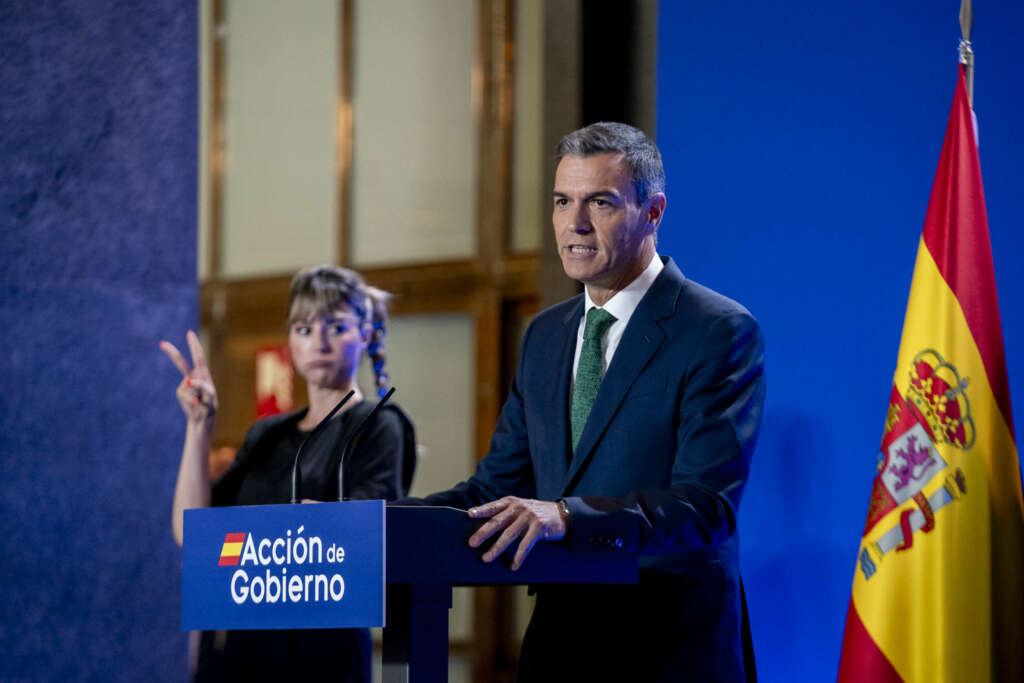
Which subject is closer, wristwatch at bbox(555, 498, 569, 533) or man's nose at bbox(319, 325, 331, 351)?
wristwatch at bbox(555, 498, 569, 533)

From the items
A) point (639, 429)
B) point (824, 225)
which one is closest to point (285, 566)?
point (639, 429)

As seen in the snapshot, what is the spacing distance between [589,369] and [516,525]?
0.58 meters

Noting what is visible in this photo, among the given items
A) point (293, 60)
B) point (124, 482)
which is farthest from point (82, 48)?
point (293, 60)

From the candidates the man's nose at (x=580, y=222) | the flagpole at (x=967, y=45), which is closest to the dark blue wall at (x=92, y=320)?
the man's nose at (x=580, y=222)

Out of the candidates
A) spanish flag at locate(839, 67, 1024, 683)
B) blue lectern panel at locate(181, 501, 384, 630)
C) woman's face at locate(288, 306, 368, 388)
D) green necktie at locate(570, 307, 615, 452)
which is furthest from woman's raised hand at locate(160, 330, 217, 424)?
spanish flag at locate(839, 67, 1024, 683)

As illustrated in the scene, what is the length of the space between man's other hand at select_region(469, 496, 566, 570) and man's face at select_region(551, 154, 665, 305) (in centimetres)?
60

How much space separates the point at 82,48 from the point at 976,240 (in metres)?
2.34

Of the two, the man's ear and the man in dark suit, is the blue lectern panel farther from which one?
the man's ear

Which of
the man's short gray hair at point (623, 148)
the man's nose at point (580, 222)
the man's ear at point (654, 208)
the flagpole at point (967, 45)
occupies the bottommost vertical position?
the man's nose at point (580, 222)

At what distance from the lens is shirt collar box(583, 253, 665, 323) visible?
2.26 m

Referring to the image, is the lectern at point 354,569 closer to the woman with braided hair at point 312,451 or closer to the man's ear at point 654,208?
the man's ear at point 654,208

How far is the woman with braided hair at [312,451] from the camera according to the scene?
3033mm

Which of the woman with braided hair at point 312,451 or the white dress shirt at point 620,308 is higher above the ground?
the white dress shirt at point 620,308

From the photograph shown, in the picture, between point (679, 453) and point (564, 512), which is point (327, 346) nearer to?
point (679, 453)
